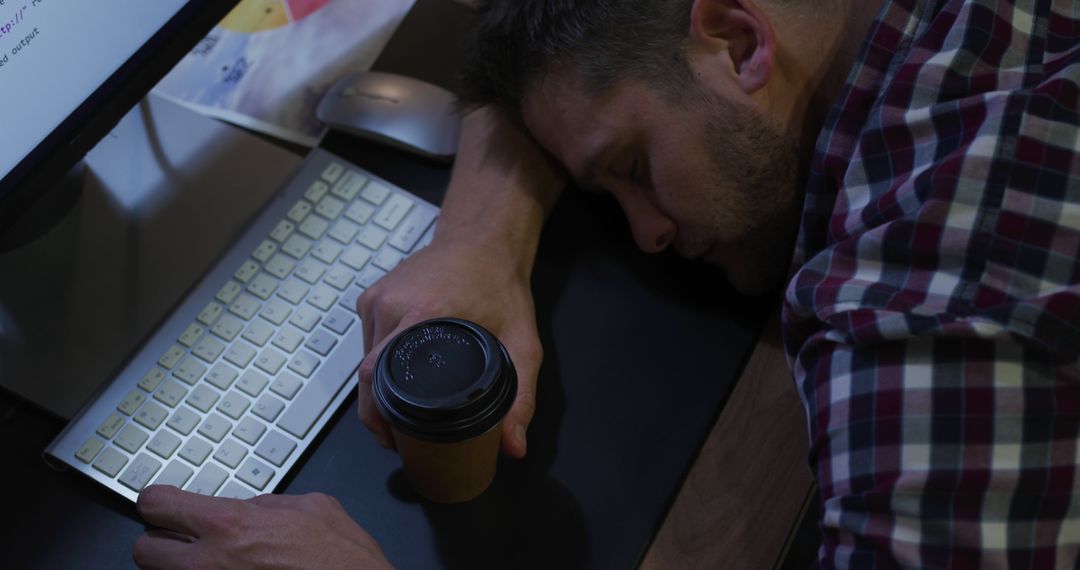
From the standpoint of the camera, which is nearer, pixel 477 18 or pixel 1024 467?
pixel 1024 467

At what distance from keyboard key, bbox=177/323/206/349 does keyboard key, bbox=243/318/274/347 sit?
35mm

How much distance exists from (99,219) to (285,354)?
0.23m

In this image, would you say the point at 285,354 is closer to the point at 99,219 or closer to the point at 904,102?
the point at 99,219

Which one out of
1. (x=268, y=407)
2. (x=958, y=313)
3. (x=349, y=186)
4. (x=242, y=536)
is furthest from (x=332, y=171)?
(x=958, y=313)

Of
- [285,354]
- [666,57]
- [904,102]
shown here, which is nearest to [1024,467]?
[904,102]

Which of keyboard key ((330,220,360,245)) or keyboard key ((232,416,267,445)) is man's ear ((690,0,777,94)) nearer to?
keyboard key ((330,220,360,245))

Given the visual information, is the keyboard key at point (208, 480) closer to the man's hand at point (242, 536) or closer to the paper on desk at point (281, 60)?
the man's hand at point (242, 536)

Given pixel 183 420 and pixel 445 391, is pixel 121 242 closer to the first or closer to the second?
pixel 183 420

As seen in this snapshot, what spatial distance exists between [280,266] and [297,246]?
0.08 feet

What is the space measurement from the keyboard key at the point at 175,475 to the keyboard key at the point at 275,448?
49 mm

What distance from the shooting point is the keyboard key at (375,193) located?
826mm

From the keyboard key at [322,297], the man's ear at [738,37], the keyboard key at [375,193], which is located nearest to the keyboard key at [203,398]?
the keyboard key at [322,297]

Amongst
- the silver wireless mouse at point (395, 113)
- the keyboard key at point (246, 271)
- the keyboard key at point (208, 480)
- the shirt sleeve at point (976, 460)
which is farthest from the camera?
the silver wireless mouse at point (395, 113)

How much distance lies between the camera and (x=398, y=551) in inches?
26.9
